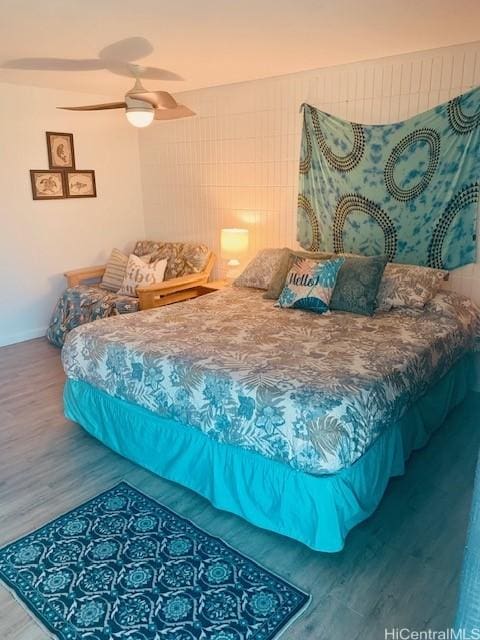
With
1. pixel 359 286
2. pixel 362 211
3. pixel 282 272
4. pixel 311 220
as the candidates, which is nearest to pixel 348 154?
pixel 362 211

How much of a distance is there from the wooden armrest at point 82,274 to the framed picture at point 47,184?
720 mm

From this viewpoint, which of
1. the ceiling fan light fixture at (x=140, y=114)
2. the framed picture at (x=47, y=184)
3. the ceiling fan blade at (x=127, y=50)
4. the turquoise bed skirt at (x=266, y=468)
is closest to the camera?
the turquoise bed skirt at (x=266, y=468)

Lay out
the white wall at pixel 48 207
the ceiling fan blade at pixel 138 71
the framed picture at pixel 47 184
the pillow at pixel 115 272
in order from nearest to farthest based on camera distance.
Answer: the ceiling fan blade at pixel 138 71, the white wall at pixel 48 207, the framed picture at pixel 47 184, the pillow at pixel 115 272

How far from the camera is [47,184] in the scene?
179 inches

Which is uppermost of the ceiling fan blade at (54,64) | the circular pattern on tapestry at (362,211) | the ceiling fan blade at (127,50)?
the ceiling fan blade at (54,64)

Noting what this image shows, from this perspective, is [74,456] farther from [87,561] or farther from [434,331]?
[434,331]

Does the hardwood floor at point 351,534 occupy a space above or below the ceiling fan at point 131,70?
below

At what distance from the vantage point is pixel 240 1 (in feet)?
7.32

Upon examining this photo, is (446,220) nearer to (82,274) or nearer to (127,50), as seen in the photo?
(127,50)

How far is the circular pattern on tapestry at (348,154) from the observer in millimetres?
3531

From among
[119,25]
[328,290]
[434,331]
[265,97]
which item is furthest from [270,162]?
[434,331]

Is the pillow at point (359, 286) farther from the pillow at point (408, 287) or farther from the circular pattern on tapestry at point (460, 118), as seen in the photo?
the circular pattern on tapestry at point (460, 118)

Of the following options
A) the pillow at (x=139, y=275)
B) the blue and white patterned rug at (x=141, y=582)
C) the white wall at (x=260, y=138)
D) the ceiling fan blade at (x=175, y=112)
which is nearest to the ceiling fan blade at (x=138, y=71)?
the ceiling fan blade at (x=175, y=112)

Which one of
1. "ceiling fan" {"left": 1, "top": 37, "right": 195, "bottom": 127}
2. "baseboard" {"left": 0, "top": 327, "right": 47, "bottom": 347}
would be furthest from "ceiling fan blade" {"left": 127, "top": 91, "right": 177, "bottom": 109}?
"baseboard" {"left": 0, "top": 327, "right": 47, "bottom": 347}
